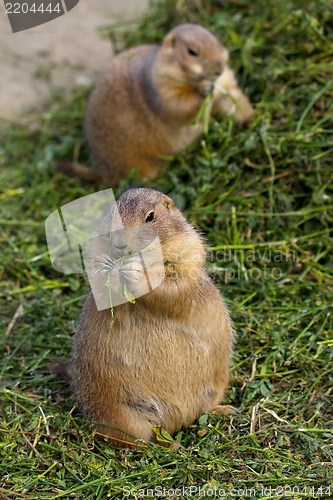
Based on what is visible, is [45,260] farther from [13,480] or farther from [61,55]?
[61,55]

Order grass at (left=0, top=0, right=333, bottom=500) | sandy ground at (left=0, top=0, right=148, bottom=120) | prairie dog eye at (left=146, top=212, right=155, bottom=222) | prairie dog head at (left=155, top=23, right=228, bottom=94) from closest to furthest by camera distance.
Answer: prairie dog eye at (left=146, top=212, right=155, bottom=222)
grass at (left=0, top=0, right=333, bottom=500)
prairie dog head at (left=155, top=23, right=228, bottom=94)
sandy ground at (left=0, top=0, right=148, bottom=120)

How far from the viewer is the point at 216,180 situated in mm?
6266

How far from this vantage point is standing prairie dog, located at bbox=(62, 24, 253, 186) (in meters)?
6.91

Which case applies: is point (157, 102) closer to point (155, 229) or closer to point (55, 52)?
point (55, 52)

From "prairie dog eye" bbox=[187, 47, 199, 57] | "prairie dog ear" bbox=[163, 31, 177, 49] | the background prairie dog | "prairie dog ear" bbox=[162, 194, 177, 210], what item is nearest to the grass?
the background prairie dog

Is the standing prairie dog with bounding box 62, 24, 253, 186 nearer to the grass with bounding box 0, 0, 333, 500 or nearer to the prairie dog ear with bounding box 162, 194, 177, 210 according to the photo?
the grass with bounding box 0, 0, 333, 500

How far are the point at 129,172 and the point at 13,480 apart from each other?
3.91 meters

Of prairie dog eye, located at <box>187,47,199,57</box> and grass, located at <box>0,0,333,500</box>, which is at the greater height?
prairie dog eye, located at <box>187,47,199,57</box>

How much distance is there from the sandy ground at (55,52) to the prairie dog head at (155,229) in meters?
4.86

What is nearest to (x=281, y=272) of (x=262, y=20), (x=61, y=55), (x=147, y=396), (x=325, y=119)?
(x=325, y=119)

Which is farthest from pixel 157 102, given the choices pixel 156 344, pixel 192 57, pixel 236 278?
pixel 156 344

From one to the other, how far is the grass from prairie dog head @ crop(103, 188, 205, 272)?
3.83 ft

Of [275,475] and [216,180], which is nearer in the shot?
[275,475]

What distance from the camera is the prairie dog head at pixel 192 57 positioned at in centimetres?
682
